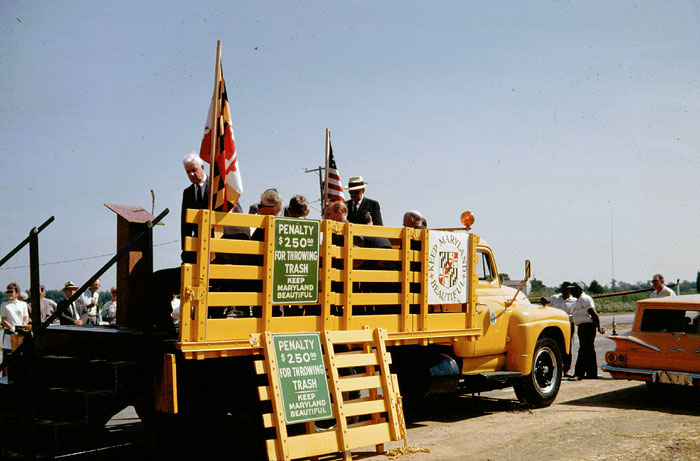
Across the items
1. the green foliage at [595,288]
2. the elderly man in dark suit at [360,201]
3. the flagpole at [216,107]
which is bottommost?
the green foliage at [595,288]

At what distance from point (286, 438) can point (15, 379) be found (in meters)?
2.64

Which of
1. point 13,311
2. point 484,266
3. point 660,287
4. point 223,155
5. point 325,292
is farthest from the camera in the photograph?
point 660,287

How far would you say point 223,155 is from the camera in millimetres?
6543

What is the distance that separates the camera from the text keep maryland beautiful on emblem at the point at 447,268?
7891 millimetres

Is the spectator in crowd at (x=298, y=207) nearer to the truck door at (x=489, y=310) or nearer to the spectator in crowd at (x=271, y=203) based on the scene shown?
the spectator in crowd at (x=271, y=203)

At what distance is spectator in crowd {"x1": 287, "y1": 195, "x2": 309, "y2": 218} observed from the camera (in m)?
6.88

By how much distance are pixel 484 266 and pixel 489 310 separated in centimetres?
82

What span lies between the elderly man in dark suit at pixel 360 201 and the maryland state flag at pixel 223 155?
2.68 m

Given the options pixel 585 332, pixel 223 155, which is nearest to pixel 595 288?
pixel 585 332

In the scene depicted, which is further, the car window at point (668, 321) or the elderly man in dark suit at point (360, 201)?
the car window at point (668, 321)

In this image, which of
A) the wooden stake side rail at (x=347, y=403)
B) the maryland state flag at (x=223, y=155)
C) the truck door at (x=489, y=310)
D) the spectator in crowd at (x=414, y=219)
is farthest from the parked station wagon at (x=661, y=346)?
the maryland state flag at (x=223, y=155)

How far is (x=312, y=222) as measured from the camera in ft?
21.6

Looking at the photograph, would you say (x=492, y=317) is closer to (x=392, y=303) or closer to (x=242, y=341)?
(x=392, y=303)

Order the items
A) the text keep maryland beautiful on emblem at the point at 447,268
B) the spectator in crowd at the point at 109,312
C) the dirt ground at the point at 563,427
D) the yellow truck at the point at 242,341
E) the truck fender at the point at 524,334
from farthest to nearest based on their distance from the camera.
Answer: the spectator in crowd at the point at 109,312 < the truck fender at the point at 524,334 < the text keep maryland beautiful on emblem at the point at 447,268 < the dirt ground at the point at 563,427 < the yellow truck at the point at 242,341
